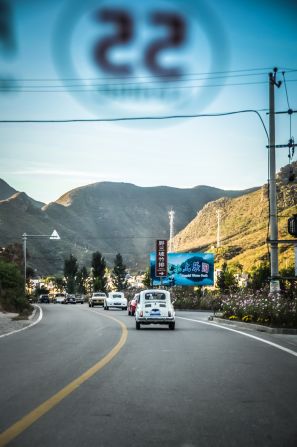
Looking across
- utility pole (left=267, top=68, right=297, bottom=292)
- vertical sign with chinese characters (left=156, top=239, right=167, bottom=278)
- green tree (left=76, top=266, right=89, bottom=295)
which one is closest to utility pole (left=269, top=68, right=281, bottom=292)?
utility pole (left=267, top=68, right=297, bottom=292)

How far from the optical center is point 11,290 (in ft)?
167

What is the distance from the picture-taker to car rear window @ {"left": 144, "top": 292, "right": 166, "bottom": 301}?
87.7ft

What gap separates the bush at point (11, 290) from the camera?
4919 cm

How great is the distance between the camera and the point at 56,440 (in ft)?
19.6

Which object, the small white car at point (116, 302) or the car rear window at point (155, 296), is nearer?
the car rear window at point (155, 296)

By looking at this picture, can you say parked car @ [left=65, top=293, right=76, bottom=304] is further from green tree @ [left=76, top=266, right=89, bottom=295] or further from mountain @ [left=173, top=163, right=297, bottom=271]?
green tree @ [left=76, top=266, right=89, bottom=295]

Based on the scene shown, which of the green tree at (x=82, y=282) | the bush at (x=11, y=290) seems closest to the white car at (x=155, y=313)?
the bush at (x=11, y=290)

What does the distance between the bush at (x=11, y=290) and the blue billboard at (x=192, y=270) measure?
957 inches

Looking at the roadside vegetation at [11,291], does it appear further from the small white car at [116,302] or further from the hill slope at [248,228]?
the hill slope at [248,228]

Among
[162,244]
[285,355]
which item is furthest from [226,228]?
[285,355]

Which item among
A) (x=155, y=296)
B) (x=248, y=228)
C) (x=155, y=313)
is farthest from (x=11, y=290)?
(x=248, y=228)

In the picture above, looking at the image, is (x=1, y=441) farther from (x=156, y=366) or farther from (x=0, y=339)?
(x=0, y=339)

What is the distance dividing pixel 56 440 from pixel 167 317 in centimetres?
1982

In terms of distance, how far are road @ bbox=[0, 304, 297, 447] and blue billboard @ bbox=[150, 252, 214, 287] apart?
2215 inches
